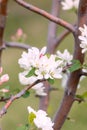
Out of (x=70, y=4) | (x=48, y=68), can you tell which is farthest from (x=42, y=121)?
(x=70, y=4)

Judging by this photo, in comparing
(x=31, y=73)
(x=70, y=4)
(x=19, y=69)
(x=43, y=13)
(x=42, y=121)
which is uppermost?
(x=19, y=69)

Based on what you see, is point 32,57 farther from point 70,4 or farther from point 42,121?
point 70,4

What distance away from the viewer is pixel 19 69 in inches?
196

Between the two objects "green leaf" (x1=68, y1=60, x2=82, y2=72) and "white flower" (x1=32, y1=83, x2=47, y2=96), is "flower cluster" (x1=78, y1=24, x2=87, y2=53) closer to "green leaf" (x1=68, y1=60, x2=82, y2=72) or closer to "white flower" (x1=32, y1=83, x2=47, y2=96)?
"green leaf" (x1=68, y1=60, x2=82, y2=72)

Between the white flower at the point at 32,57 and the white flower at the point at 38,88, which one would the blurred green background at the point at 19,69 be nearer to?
the white flower at the point at 38,88

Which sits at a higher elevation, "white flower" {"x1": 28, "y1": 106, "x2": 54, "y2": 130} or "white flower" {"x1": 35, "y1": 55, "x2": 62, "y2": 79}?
"white flower" {"x1": 35, "y1": 55, "x2": 62, "y2": 79}

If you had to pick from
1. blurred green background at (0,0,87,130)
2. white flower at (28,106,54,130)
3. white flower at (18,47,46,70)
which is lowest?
white flower at (28,106,54,130)

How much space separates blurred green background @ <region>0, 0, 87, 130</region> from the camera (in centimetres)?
409

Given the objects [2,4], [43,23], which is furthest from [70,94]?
[43,23]

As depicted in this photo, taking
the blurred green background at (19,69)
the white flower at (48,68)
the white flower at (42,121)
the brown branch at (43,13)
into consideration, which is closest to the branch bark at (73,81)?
the brown branch at (43,13)

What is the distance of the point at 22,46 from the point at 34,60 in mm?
601

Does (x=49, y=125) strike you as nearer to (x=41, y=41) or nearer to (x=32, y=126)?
(x=32, y=126)

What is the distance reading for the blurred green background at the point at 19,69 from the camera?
4091mm

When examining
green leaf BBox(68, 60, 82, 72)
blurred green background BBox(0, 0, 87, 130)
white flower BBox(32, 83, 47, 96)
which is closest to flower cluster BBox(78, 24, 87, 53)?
green leaf BBox(68, 60, 82, 72)
